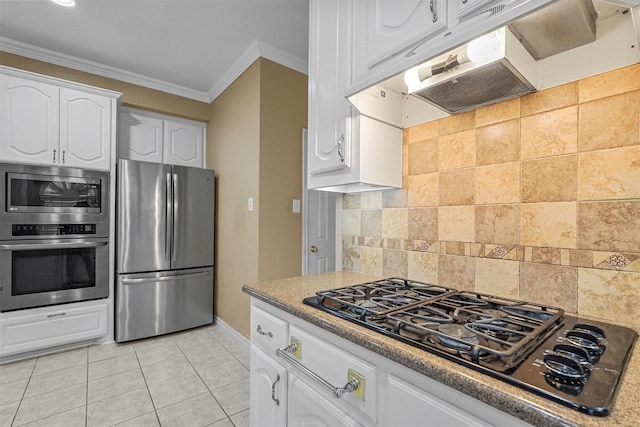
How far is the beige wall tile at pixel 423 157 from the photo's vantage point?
1418 millimetres

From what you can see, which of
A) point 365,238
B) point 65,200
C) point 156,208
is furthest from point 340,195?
point 65,200

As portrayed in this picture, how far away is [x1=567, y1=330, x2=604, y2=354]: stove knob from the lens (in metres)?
0.71

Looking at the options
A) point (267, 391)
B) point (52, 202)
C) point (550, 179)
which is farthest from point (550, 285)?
point (52, 202)

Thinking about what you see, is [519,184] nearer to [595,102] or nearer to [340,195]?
[595,102]

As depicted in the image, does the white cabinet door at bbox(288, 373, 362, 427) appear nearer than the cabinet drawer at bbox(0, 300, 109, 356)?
Yes

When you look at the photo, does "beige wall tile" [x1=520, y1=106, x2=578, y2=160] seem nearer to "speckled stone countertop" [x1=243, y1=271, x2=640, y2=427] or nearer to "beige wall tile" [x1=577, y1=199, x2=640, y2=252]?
"beige wall tile" [x1=577, y1=199, x2=640, y2=252]

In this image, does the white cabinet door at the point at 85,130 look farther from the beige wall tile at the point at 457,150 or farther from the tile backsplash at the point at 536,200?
the beige wall tile at the point at 457,150

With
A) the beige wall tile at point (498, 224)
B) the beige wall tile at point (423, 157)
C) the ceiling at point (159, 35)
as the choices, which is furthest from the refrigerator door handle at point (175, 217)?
the beige wall tile at point (498, 224)

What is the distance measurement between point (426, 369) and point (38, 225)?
3.06 meters

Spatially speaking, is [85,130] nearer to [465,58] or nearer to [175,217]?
[175,217]

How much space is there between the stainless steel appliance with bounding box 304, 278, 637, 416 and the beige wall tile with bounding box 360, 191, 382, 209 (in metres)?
0.58

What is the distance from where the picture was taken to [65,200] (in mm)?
2529

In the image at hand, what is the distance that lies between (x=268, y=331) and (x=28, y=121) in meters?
2.69

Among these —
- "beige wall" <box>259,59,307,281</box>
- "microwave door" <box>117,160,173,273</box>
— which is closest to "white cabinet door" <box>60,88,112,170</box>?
"microwave door" <box>117,160,173,273</box>
